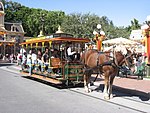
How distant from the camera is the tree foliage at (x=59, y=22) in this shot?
50562 mm

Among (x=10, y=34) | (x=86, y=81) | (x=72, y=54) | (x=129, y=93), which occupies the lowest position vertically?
(x=129, y=93)

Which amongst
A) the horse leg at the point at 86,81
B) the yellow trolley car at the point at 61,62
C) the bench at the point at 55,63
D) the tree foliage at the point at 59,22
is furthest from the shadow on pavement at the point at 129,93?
the tree foliage at the point at 59,22

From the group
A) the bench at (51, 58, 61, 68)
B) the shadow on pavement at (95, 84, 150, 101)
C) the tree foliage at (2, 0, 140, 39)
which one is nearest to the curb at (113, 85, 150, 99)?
the shadow on pavement at (95, 84, 150, 101)

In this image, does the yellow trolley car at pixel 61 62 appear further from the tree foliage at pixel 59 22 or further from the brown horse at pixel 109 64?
the tree foliage at pixel 59 22

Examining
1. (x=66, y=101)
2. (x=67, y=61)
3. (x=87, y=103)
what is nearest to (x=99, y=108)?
(x=87, y=103)

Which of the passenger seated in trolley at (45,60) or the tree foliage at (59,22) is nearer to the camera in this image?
the passenger seated in trolley at (45,60)

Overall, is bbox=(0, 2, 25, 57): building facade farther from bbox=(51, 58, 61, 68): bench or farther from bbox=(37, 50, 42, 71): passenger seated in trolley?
bbox=(51, 58, 61, 68): bench

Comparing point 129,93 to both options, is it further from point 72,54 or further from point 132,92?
point 72,54

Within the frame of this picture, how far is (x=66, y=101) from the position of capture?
10.6 metres

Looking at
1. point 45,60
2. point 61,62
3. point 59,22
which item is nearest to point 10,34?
point 59,22

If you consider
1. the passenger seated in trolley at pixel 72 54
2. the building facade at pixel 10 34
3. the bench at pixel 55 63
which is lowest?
the bench at pixel 55 63

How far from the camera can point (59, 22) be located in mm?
71312

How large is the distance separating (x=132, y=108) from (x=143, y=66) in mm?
9328

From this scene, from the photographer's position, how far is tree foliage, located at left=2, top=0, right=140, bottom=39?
5056 centimetres
